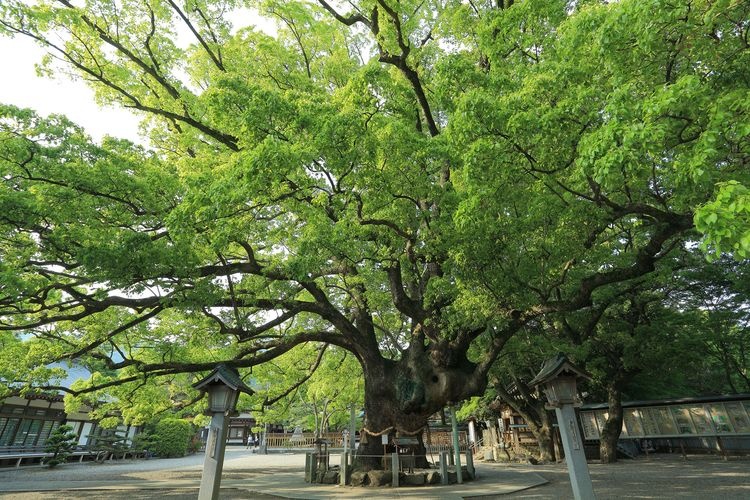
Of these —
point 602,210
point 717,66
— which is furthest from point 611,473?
point 717,66

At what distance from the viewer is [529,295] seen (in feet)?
29.4

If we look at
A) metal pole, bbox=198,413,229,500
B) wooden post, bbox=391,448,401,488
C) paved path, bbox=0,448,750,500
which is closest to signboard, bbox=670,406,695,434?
paved path, bbox=0,448,750,500

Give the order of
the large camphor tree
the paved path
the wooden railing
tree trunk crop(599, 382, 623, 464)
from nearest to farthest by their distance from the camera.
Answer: the large camphor tree < the paved path < tree trunk crop(599, 382, 623, 464) < the wooden railing

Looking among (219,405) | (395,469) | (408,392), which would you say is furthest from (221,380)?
(395,469)

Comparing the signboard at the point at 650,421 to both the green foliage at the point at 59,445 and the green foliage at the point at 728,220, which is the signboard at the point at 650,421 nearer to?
the green foliage at the point at 728,220

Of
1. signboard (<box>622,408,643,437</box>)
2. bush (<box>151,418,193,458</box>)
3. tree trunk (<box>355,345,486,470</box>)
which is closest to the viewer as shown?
tree trunk (<box>355,345,486,470</box>)

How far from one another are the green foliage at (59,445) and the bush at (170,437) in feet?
23.8

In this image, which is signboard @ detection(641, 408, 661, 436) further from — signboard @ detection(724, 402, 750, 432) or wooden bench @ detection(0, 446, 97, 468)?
wooden bench @ detection(0, 446, 97, 468)

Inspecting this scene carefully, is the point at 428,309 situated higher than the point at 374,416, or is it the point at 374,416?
the point at 428,309

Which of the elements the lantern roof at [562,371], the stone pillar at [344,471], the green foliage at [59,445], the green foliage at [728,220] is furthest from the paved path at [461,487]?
the green foliage at [728,220]

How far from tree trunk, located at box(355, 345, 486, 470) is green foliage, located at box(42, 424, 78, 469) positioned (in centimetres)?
1588

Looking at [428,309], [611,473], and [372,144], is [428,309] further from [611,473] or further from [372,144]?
[611,473]

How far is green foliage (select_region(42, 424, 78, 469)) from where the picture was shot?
61.5 ft

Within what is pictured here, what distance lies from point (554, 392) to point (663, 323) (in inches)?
470
